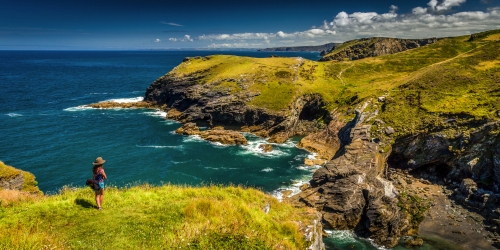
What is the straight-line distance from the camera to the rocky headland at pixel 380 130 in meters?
40.6

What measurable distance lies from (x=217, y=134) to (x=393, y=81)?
60903mm

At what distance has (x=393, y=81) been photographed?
96.3 metres

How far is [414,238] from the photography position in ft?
125

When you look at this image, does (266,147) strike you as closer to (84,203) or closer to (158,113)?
(158,113)

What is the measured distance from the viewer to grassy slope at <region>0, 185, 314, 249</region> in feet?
41.5

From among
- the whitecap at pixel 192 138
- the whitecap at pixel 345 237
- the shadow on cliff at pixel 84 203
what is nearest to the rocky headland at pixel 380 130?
the whitecap at pixel 345 237

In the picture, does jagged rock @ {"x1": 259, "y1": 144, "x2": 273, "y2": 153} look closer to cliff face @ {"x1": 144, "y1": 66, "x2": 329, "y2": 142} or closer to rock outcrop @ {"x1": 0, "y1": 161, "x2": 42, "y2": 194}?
cliff face @ {"x1": 144, "y1": 66, "x2": 329, "y2": 142}

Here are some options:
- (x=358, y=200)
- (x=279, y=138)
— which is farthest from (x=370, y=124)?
(x=358, y=200)

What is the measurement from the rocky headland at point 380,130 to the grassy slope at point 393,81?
0.38m

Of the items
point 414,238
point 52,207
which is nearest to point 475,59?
point 414,238

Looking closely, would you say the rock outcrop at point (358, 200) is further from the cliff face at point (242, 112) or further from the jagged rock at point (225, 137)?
the cliff face at point (242, 112)

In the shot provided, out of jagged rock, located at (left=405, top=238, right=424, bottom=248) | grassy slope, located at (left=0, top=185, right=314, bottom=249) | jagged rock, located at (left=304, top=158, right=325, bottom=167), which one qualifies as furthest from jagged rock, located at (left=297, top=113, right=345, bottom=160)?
grassy slope, located at (left=0, top=185, right=314, bottom=249)

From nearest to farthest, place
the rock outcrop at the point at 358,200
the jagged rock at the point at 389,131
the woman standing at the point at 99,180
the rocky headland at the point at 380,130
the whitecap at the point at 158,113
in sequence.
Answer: the woman standing at the point at 99,180 < the rock outcrop at the point at 358,200 < the rocky headland at the point at 380,130 < the jagged rock at the point at 389,131 < the whitecap at the point at 158,113

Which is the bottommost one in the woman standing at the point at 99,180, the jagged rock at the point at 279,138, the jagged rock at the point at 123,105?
the jagged rock at the point at 279,138
